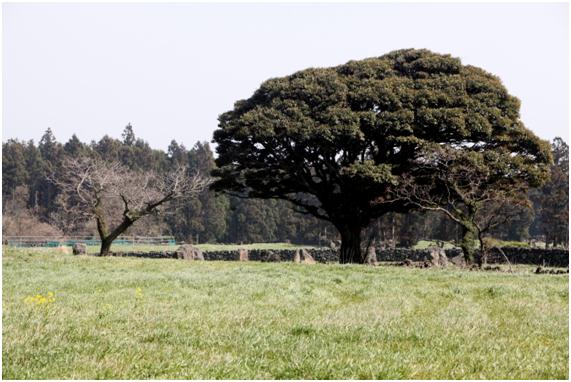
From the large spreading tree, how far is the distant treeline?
30.9 m

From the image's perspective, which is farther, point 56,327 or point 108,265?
point 108,265

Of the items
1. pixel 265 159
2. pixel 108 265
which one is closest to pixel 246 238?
pixel 265 159

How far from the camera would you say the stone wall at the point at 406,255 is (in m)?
40.6

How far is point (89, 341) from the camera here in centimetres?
755

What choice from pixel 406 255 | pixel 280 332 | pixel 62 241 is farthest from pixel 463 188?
pixel 62 241

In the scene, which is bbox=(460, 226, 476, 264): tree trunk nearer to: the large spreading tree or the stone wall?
the large spreading tree

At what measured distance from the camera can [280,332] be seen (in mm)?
8539

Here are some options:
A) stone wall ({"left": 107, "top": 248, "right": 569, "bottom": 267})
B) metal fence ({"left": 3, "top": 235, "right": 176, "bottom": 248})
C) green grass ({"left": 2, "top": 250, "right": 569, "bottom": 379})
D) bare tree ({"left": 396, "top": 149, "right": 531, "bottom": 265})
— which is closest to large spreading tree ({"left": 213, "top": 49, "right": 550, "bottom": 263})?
bare tree ({"left": 396, "top": 149, "right": 531, "bottom": 265})

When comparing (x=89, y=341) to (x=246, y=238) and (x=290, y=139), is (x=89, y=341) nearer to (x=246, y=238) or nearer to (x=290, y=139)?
(x=290, y=139)

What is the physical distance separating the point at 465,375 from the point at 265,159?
27.0 metres

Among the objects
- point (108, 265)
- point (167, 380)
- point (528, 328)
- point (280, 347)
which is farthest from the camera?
point (108, 265)

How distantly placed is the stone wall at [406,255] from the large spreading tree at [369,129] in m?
7.20

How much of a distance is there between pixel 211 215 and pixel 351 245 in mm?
57159

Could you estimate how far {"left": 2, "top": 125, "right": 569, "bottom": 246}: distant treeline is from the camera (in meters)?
67.0
